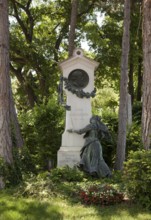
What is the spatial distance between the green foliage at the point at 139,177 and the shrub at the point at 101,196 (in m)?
0.26

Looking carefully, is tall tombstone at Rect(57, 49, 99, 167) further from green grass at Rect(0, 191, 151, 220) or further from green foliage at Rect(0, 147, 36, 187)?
green grass at Rect(0, 191, 151, 220)

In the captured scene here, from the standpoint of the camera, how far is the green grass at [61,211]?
18.1 feet

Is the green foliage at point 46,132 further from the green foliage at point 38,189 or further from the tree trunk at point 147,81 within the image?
the tree trunk at point 147,81

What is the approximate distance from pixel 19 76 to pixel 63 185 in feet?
51.1

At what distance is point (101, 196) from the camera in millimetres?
6301

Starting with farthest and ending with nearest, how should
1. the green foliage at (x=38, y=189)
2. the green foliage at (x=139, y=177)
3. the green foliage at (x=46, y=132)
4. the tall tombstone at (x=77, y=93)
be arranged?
the green foliage at (x=46, y=132), the tall tombstone at (x=77, y=93), the green foliage at (x=38, y=189), the green foliage at (x=139, y=177)

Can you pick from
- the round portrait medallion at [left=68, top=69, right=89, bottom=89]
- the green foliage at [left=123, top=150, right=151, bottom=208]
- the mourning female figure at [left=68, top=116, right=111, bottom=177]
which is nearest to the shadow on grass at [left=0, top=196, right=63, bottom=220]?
the green foliage at [left=123, top=150, right=151, bottom=208]

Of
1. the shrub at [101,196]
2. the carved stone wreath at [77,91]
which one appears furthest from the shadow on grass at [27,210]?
the carved stone wreath at [77,91]

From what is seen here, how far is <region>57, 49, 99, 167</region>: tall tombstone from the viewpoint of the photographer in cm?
1057

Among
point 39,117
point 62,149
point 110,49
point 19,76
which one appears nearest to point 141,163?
point 62,149

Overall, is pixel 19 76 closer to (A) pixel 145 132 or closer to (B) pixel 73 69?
(B) pixel 73 69

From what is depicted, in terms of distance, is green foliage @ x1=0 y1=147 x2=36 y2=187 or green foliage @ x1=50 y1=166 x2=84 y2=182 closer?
green foliage @ x1=0 y1=147 x2=36 y2=187

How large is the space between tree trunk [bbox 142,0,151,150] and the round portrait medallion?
12.2 ft

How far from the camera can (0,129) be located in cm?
822
